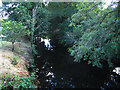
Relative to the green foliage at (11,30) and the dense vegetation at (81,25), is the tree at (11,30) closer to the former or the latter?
the green foliage at (11,30)

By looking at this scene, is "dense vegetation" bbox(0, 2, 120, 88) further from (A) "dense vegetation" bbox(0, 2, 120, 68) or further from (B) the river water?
(B) the river water

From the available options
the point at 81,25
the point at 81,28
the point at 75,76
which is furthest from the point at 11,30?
the point at 75,76

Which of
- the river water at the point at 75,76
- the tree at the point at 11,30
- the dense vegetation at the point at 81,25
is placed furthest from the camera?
the tree at the point at 11,30

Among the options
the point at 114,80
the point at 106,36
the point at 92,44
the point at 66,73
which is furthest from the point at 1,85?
the point at 114,80

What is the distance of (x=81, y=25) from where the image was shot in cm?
504

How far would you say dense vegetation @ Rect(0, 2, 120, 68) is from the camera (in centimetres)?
327

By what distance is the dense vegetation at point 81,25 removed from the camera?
3.27 meters

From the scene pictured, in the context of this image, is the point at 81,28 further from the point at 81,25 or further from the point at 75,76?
the point at 75,76

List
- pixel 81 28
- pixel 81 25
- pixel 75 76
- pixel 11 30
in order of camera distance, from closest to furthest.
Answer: pixel 81 25
pixel 81 28
pixel 11 30
pixel 75 76

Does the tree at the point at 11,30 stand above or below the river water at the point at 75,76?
above

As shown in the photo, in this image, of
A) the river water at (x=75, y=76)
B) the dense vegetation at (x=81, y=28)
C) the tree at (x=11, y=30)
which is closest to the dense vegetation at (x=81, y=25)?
the dense vegetation at (x=81, y=28)

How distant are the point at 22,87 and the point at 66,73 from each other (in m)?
4.68

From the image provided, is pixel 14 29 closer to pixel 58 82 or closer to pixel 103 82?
pixel 58 82

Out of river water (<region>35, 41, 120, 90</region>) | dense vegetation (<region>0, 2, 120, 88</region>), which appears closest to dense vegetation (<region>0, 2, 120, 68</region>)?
dense vegetation (<region>0, 2, 120, 88</region>)
